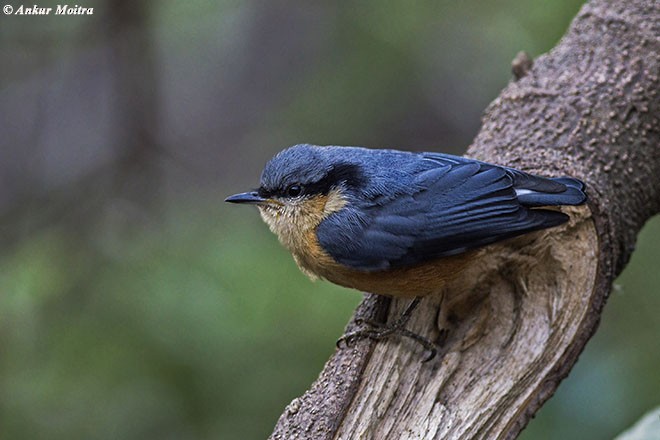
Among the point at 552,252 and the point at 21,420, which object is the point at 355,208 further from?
the point at 21,420

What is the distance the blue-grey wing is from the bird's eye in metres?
0.19

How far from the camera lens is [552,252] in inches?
130

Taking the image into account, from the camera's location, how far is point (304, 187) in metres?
3.46

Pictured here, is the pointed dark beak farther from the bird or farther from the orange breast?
the orange breast

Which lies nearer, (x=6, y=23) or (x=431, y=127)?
(x=6, y=23)

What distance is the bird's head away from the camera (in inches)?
135

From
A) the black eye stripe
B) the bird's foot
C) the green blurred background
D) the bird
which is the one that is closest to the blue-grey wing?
the bird

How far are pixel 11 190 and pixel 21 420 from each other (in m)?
2.42

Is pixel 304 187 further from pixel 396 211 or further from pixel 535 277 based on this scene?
pixel 535 277

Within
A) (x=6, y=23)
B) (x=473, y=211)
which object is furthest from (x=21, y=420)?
(x=6, y=23)

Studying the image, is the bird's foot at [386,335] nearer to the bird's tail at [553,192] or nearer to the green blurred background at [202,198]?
the bird's tail at [553,192]

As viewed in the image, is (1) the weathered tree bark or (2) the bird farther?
(2) the bird

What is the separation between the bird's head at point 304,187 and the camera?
11.3ft

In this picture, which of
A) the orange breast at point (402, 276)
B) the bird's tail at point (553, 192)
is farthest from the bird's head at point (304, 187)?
the bird's tail at point (553, 192)
